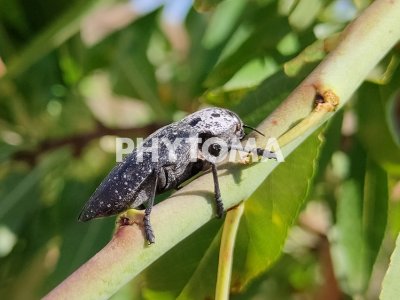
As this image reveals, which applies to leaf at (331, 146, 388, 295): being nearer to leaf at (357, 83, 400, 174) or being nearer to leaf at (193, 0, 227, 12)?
leaf at (357, 83, 400, 174)

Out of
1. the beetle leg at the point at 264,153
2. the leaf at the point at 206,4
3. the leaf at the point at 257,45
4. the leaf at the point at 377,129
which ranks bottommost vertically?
the leaf at the point at 377,129

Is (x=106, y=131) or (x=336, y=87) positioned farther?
(x=106, y=131)

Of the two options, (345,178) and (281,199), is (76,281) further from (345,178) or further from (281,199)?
(345,178)

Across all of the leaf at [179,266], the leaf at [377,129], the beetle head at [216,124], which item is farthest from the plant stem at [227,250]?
the leaf at [377,129]

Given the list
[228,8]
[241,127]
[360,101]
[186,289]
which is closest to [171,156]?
[241,127]

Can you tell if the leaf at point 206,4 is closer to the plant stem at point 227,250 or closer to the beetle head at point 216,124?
the beetle head at point 216,124

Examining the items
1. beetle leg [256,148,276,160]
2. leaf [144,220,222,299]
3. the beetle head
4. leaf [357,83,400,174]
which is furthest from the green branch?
leaf [357,83,400,174]
